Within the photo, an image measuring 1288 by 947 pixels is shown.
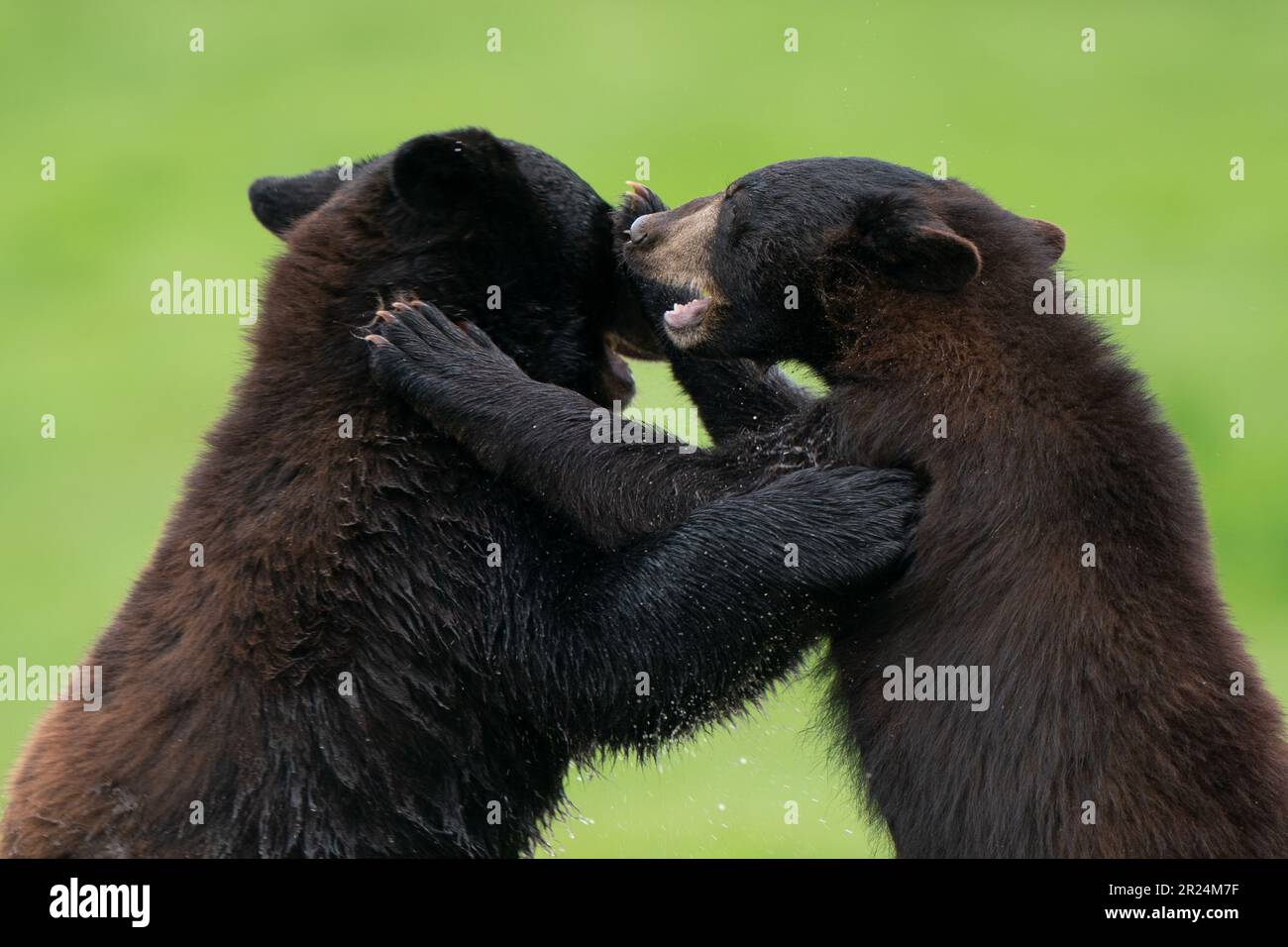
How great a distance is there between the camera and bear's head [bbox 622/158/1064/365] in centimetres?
742

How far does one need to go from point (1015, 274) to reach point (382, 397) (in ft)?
7.76

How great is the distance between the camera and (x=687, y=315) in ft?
26.2

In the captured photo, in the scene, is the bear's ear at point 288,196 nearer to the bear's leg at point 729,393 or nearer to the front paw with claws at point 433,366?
the front paw with claws at point 433,366

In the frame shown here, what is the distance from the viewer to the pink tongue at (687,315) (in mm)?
7984

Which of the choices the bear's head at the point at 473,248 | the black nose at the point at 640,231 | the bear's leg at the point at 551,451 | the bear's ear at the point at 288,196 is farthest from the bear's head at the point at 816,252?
the bear's ear at the point at 288,196

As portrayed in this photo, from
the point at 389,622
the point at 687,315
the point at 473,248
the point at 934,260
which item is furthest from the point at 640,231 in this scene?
the point at 389,622

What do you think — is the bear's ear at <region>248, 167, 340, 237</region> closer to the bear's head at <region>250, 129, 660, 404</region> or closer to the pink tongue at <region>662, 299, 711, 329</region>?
the bear's head at <region>250, 129, 660, 404</region>

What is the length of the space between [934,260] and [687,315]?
1140 mm

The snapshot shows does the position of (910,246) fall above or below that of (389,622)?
above

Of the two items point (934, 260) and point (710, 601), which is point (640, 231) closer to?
point (934, 260)

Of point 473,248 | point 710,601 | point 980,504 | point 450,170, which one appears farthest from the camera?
point 473,248

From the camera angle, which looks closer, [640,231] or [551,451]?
[551,451]

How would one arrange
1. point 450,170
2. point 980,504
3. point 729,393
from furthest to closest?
point 729,393
point 450,170
point 980,504

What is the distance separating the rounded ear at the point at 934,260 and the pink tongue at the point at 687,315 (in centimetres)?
85
